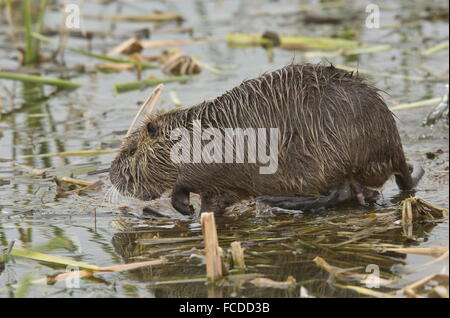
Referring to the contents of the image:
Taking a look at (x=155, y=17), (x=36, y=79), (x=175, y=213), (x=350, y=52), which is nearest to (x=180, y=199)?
(x=175, y=213)

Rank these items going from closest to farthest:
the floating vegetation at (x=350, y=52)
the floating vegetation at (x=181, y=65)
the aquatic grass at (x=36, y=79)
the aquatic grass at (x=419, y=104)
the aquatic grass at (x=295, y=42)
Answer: the aquatic grass at (x=419, y=104) < the aquatic grass at (x=36, y=79) < the floating vegetation at (x=181, y=65) < the floating vegetation at (x=350, y=52) < the aquatic grass at (x=295, y=42)

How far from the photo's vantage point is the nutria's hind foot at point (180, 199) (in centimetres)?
434

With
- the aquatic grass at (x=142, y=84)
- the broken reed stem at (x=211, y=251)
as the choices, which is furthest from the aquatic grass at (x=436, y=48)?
the broken reed stem at (x=211, y=251)

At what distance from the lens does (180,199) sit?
4.36 metres

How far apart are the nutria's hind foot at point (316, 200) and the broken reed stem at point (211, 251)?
1.00 meters

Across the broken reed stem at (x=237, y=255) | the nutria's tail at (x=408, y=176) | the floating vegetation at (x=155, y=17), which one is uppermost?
the floating vegetation at (x=155, y=17)

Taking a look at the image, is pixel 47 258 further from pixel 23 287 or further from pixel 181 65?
pixel 181 65

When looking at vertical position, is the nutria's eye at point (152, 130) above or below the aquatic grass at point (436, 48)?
below

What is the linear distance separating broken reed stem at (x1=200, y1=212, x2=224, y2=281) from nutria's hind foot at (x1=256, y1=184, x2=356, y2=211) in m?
1.00

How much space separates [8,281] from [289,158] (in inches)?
55.8

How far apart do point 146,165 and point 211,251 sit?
126cm

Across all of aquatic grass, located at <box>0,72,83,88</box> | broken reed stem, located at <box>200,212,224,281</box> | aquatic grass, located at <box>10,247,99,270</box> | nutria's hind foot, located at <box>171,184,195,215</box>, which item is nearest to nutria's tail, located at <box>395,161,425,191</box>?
nutria's hind foot, located at <box>171,184,195,215</box>

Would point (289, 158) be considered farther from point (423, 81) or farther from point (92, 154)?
point (423, 81)

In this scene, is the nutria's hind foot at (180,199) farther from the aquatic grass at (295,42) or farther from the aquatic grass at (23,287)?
the aquatic grass at (295,42)
